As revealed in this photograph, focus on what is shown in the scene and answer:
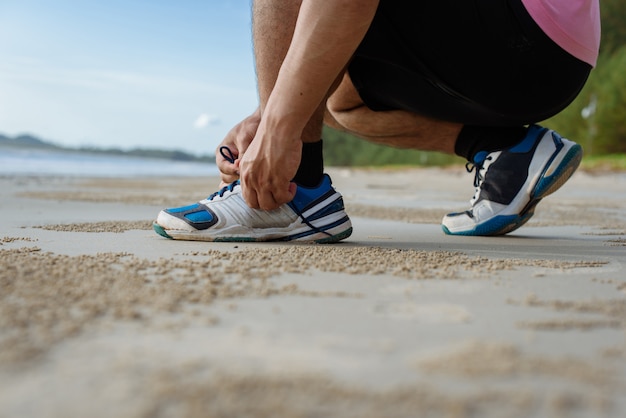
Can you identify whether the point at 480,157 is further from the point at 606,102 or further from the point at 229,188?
the point at 606,102

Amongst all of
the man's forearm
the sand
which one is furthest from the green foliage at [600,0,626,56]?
the sand

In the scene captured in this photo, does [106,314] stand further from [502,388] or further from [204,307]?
[502,388]

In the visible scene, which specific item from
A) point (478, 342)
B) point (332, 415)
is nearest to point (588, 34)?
point (478, 342)

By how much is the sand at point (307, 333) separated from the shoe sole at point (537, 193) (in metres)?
0.42

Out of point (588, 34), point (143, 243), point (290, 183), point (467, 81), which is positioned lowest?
point (143, 243)

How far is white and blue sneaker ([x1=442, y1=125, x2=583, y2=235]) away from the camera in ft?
5.76

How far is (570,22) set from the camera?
1626mm

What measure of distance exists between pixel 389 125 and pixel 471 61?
1.71 feet

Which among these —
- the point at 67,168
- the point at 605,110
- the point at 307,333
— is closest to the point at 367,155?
the point at 605,110

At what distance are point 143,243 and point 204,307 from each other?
28.8 inches

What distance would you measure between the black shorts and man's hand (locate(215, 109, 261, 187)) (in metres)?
0.38

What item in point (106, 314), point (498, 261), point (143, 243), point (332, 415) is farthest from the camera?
point (143, 243)

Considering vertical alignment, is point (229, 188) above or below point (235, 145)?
below

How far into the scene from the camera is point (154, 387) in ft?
1.83
